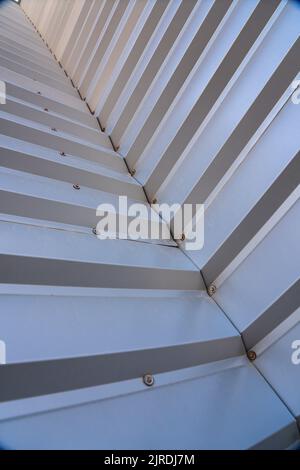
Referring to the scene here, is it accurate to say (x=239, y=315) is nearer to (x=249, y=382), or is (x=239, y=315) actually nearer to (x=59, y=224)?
(x=249, y=382)

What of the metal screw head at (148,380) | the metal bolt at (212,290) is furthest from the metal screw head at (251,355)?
the metal screw head at (148,380)

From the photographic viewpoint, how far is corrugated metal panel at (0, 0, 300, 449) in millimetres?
813

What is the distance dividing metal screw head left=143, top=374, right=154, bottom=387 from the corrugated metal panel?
16mm

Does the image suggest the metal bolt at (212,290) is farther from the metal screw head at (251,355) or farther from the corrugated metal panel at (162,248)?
the metal screw head at (251,355)

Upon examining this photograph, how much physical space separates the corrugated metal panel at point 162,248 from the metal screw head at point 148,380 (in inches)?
0.6

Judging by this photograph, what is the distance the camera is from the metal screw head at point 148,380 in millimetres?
902

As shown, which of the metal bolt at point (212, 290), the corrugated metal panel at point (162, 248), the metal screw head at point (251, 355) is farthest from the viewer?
the metal bolt at point (212, 290)

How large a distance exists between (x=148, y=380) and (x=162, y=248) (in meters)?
0.64

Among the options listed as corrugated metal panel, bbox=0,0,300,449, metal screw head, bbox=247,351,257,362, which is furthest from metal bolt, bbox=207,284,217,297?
metal screw head, bbox=247,351,257,362

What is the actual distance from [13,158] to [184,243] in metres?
0.81

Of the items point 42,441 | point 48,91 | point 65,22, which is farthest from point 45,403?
point 65,22

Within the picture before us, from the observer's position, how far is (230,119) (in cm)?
147

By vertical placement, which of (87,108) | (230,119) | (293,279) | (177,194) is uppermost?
(230,119)

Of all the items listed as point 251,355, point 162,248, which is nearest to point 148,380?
point 251,355
